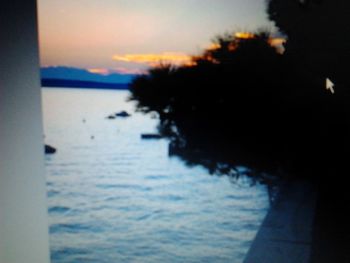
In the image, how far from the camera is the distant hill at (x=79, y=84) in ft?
5.05

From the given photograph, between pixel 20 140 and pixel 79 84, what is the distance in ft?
1.32

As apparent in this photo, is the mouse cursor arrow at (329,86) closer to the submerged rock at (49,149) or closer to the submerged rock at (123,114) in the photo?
the submerged rock at (123,114)

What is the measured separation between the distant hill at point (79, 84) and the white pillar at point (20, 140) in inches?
3.4

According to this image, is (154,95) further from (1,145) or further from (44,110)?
(1,145)

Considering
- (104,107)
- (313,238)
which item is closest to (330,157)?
(313,238)

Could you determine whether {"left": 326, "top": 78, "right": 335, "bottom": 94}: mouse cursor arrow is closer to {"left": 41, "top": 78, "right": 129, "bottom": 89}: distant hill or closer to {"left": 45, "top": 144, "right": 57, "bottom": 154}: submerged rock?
{"left": 41, "top": 78, "right": 129, "bottom": 89}: distant hill

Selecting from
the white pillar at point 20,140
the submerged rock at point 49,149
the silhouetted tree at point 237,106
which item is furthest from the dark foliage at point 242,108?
the submerged rock at point 49,149

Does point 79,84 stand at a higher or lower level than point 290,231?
higher

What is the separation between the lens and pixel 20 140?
1.47 meters

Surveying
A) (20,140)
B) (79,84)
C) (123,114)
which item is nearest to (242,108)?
(123,114)

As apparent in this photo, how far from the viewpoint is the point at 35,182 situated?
1527 millimetres

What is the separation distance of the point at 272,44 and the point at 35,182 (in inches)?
47.5

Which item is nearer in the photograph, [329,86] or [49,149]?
[329,86]

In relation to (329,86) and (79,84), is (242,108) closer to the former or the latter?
(329,86)
